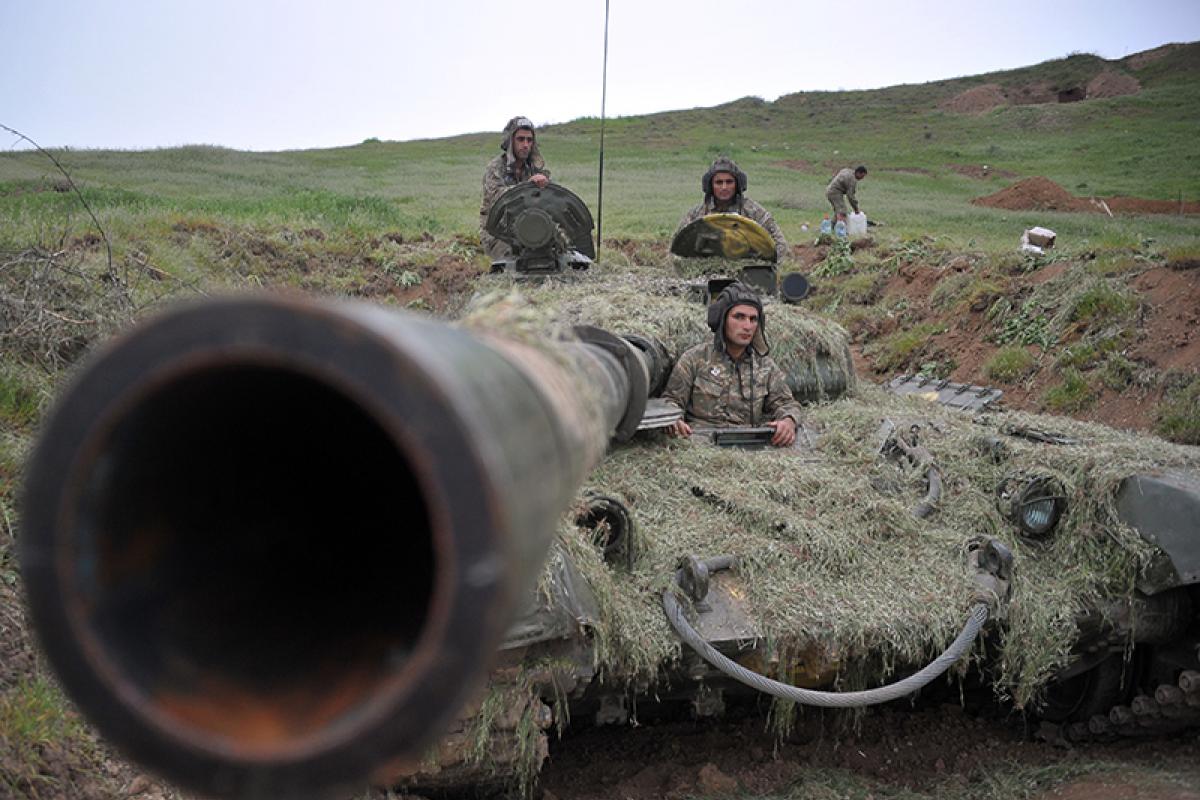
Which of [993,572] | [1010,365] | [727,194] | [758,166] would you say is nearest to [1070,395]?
[1010,365]

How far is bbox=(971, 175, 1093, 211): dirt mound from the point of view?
2792cm

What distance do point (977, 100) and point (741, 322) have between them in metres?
56.7

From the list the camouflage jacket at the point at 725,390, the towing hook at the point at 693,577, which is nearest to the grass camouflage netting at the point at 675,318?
the camouflage jacket at the point at 725,390

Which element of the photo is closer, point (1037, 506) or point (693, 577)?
point (693, 577)

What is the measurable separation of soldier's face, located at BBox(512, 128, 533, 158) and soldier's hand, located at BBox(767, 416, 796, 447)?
5561mm

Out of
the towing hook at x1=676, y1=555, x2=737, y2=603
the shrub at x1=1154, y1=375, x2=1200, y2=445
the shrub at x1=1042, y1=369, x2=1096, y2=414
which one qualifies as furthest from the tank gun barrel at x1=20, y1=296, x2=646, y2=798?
the shrub at x1=1042, y1=369, x2=1096, y2=414

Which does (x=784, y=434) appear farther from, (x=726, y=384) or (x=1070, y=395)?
(x=1070, y=395)

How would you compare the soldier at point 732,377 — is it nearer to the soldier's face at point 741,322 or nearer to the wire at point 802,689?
the soldier's face at point 741,322

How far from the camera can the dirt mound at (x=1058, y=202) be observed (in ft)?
87.2

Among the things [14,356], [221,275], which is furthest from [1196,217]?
[14,356]

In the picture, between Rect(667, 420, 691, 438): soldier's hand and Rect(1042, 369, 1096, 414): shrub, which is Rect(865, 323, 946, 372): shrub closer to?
Rect(1042, 369, 1096, 414): shrub

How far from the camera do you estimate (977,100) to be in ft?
190

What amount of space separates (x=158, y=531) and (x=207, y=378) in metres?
0.22

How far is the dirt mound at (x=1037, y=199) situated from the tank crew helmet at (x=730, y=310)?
23544 millimetres
